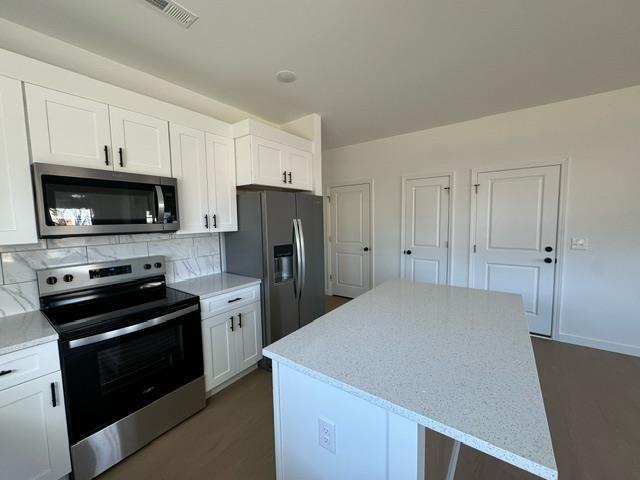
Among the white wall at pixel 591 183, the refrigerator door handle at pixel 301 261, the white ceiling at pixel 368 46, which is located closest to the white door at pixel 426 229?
the white wall at pixel 591 183

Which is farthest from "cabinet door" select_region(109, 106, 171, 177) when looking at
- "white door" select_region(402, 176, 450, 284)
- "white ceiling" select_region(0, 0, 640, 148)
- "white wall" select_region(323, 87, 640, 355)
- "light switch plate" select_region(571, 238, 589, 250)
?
"light switch plate" select_region(571, 238, 589, 250)

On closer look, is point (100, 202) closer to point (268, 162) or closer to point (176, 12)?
point (176, 12)

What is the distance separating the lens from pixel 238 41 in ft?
6.08

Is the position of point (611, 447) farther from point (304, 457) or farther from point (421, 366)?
point (304, 457)

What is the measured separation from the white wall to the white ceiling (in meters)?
0.27

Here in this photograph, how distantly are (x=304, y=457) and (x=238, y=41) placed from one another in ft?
7.92

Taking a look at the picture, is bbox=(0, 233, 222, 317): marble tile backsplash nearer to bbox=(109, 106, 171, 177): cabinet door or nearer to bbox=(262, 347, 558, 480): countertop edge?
bbox=(109, 106, 171, 177): cabinet door

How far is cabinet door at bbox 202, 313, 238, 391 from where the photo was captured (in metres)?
2.09

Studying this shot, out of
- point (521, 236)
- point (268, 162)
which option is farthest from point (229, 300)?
point (521, 236)

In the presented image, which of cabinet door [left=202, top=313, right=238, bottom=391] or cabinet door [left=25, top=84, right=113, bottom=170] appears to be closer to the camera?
cabinet door [left=25, top=84, right=113, bottom=170]

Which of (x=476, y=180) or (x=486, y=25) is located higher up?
(x=486, y=25)

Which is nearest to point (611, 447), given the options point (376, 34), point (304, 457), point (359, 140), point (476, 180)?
point (304, 457)

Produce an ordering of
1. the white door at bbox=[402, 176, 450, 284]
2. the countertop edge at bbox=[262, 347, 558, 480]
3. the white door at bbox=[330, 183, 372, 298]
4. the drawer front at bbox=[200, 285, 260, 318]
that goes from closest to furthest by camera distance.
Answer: the countertop edge at bbox=[262, 347, 558, 480] < the drawer front at bbox=[200, 285, 260, 318] < the white door at bbox=[402, 176, 450, 284] < the white door at bbox=[330, 183, 372, 298]

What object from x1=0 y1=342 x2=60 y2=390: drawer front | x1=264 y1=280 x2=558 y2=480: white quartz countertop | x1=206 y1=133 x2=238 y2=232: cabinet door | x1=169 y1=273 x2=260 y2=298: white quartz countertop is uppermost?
x1=206 y1=133 x2=238 y2=232: cabinet door
